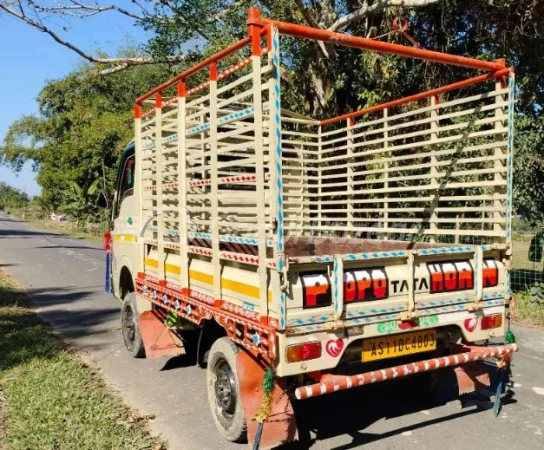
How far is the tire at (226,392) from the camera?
3643 mm

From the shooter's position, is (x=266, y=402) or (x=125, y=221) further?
(x=125, y=221)

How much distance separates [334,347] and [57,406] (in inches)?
97.3

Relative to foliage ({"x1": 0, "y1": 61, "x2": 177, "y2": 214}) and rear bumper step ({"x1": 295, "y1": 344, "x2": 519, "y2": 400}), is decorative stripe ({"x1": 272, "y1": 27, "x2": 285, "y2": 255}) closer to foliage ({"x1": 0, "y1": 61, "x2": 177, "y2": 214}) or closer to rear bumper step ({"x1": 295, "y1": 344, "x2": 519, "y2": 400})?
rear bumper step ({"x1": 295, "y1": 344, "x2": 519, "y2": 400})

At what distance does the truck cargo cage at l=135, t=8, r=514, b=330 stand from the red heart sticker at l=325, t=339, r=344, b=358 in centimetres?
40

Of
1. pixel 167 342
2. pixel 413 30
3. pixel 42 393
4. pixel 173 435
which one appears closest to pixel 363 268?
pixel 173 435

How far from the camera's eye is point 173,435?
3.92m

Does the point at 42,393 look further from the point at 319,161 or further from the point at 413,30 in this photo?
the point at 413,30

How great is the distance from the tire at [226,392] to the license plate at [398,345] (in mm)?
900

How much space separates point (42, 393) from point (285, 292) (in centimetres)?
276

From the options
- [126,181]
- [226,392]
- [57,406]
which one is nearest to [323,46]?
[126,181]

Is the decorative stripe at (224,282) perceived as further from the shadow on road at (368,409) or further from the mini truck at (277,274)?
the shadow on road at (368,409)

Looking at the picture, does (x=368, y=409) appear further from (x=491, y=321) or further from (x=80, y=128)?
(x=80, y=128)

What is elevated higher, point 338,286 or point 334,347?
point 338,286

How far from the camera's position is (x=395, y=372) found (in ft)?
Answer: 11.5
